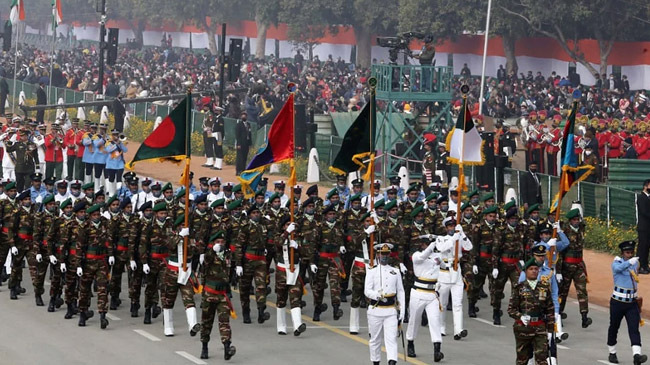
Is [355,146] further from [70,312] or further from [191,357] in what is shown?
[70,312]

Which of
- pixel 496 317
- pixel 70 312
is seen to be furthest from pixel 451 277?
pixel 70 312

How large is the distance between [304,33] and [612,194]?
4305 cm

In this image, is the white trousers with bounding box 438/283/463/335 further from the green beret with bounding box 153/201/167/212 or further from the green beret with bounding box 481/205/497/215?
the green beret with bounding box 153/201/167/212

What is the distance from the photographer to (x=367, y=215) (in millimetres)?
25047

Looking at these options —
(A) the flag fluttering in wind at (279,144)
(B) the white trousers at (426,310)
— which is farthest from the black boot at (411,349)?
(A) the flag fluttering in wind at (279,144)

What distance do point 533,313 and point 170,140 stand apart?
6993 mm

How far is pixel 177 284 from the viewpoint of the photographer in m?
23.4

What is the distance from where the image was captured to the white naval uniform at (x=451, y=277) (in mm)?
23516

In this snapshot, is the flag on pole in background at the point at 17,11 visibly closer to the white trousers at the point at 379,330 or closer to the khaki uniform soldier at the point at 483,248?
the khaki uniform soldier at the point at 483,248

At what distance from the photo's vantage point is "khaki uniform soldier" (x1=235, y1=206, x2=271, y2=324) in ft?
80.9

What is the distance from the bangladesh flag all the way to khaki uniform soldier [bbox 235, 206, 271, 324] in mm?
1659

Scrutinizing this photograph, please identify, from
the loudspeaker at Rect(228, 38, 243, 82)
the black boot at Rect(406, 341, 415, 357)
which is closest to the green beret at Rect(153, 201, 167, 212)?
the black boot at Rect(406, 341, 415, 357)

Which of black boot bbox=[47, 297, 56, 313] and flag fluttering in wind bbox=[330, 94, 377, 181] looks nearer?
flag fluttering in wind bbox=[330, 94, 377, 181]

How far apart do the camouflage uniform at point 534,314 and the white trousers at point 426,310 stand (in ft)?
7.74
